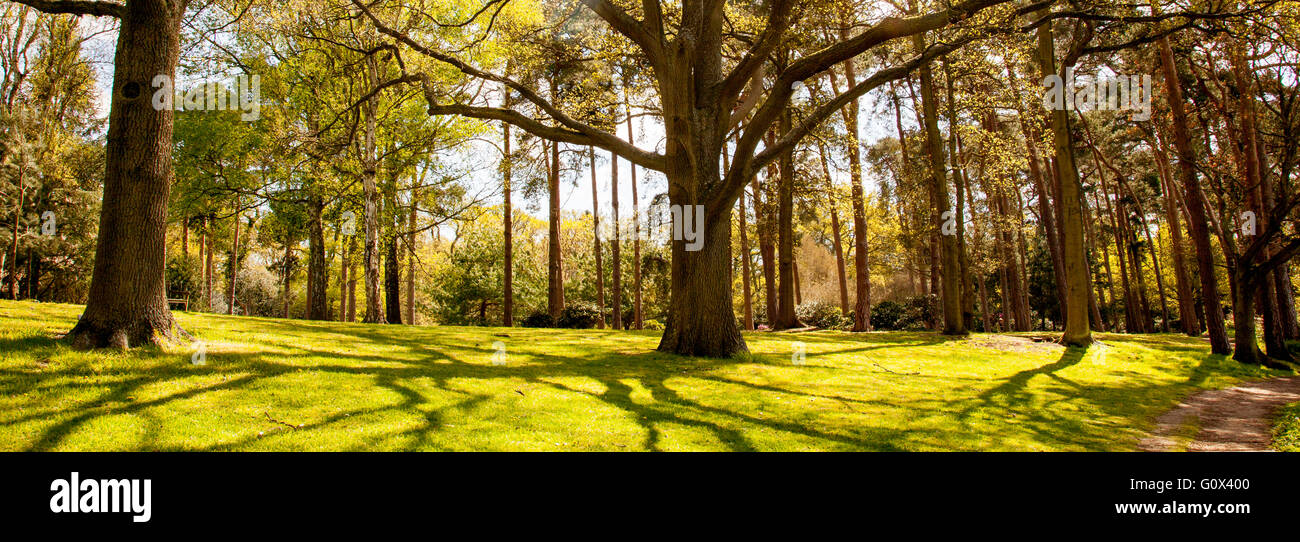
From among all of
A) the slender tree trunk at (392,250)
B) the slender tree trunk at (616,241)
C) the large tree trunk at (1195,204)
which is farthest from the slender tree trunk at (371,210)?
the large tree trunk at (1195,204)

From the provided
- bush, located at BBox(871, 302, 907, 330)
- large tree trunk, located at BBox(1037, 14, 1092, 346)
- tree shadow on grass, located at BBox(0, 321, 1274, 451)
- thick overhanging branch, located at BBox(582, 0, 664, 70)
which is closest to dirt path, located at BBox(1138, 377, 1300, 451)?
tree shadow on grass, located at BBox(0, 321, 1274, 451)

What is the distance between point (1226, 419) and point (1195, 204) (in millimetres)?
10145

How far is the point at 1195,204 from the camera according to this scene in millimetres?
15961

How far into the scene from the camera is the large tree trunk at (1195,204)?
625 inches

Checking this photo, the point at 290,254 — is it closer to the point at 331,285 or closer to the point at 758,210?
the point at 331,285

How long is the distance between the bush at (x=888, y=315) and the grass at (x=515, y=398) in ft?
67.9

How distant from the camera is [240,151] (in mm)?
22234

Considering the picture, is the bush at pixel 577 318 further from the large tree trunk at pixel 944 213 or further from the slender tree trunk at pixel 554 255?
the large tree trunk at pixel 944 213

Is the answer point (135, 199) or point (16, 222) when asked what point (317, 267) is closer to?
point (16, 222)

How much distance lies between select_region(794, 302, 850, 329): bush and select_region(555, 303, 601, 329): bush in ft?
44.6

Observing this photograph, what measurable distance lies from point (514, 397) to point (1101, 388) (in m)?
11.6

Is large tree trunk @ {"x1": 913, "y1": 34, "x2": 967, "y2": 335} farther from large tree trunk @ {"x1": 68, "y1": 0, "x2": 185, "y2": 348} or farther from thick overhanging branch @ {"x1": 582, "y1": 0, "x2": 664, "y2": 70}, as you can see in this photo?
large tree trunk @ {"x1": 68, "y1": 0, "x2": 185, "y2": 348}

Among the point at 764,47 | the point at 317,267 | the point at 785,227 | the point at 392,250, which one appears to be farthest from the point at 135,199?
the point at 317,267
